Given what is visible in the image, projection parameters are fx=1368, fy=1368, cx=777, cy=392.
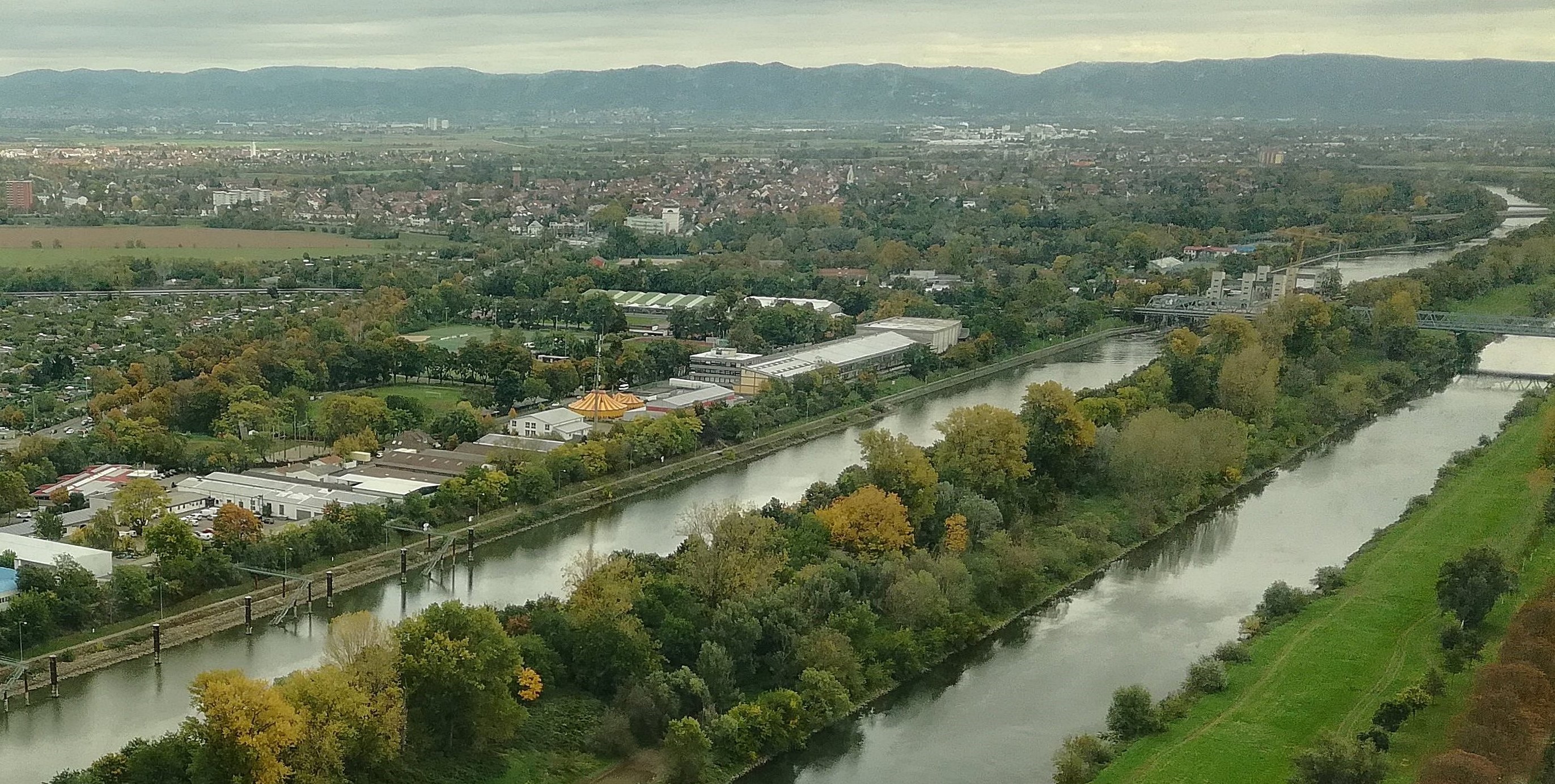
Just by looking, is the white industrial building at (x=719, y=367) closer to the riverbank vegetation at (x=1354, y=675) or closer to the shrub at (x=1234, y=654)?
the riverbank vegetation at (x=1354, y=675)

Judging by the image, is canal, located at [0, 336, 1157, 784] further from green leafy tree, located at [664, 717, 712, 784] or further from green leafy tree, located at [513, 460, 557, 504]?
green leafy tree, located at [664, 717, 712, 784]

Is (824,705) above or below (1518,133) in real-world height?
below

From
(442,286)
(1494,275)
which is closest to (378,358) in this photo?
(442,286)

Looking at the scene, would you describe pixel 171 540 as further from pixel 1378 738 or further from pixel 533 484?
pixel 1378 738

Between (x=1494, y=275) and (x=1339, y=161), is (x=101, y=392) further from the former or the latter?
(x=1339, y=161)

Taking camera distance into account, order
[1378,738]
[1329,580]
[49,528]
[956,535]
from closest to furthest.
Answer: [1378,738] → [1329,580] → [956,535] → [49,528]

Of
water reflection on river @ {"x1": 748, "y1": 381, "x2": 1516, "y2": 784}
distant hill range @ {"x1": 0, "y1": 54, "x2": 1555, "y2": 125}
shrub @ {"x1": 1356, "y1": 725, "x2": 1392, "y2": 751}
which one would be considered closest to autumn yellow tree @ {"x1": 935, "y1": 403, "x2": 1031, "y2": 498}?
water reflection on river @ {"x1": 748, "y1": 381, "x2": 1516, "y2": 784}

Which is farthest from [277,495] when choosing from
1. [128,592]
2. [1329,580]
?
[1329,580]
